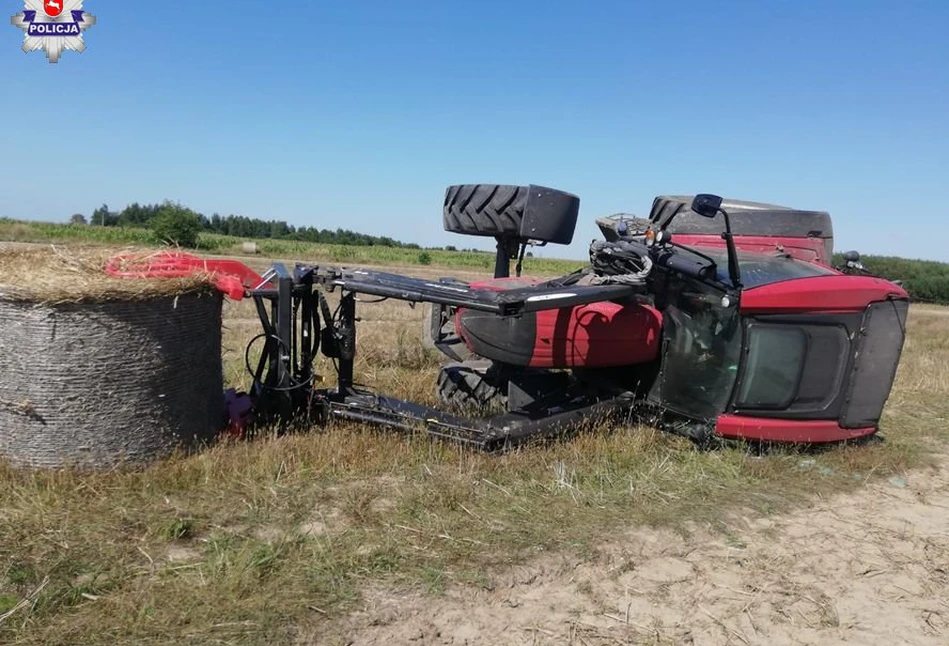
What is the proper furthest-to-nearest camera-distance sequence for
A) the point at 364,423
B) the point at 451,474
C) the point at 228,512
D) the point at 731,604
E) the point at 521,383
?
the point at 521,383 → the point at 364,423 → the point at 451,474 → the point at 228,512 → the point at 731,604

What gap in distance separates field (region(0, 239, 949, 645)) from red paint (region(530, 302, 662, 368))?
2.04 feet

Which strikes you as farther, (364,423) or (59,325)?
(364,423)

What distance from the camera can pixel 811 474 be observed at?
18.1ft

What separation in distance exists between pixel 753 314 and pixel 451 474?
8.65 feet

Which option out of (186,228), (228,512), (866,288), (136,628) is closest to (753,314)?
(866,288)

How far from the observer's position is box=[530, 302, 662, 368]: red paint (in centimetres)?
535

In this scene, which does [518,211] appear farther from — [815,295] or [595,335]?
[815,295]

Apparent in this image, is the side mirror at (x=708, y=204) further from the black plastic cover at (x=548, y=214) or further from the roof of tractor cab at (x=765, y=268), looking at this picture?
the black plastic cover at (x=548, y=214)

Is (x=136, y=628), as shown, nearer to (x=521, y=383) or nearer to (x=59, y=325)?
(x=59, y=325)

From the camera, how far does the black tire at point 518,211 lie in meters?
6.96

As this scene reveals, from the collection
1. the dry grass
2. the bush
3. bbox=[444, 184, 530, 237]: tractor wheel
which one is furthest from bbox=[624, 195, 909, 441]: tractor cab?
the bush

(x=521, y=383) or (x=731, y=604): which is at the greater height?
(x=521, y=383)

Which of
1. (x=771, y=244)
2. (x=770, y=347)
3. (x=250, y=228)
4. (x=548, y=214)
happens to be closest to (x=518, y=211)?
(x=548, y=214)

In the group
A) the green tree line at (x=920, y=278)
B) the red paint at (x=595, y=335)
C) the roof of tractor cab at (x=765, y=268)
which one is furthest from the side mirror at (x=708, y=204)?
the green tree line at (x=920, y=278)
